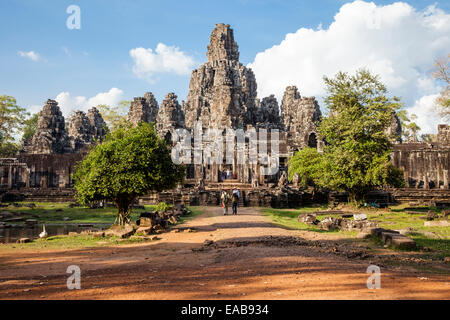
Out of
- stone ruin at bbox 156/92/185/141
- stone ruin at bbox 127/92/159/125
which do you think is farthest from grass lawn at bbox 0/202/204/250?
stone ruin at bbox 127/92/159/125

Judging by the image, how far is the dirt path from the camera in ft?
15.4

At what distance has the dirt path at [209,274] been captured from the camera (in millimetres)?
4699

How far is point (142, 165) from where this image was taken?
12.9 metres

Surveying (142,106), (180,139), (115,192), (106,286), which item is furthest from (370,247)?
(142,106)

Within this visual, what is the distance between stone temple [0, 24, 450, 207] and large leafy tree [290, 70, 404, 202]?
226 cm

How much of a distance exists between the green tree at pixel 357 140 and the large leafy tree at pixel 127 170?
40.4ft

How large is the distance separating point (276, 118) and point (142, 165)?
53.6 m

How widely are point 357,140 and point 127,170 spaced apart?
53.4ft

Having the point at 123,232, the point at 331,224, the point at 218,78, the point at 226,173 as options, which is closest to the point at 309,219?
the point at 331,224

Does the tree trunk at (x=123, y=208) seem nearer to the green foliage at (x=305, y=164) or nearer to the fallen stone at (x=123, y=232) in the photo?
the fallen stone at (x=123, y=232)

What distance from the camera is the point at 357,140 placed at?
22.4m

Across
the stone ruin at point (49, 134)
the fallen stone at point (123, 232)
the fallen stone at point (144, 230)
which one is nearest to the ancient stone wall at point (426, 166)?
the fallen stone at point (144, 230)

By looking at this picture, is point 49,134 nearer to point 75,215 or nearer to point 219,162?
point 219,162
